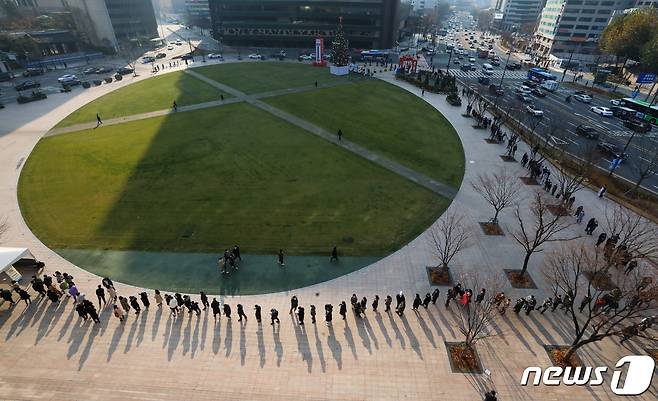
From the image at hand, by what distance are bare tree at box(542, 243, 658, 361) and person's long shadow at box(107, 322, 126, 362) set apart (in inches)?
936

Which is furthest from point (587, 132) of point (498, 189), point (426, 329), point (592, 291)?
point (426, 329)

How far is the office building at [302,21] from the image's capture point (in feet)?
328

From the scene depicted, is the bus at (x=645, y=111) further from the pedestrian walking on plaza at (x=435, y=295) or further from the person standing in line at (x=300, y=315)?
the person standing in line at (x=300, y=315)

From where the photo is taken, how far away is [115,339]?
1884 centimetres

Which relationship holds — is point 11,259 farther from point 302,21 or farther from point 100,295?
point 302,21

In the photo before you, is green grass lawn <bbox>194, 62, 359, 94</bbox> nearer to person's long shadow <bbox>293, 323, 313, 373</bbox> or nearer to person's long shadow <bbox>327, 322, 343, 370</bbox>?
person's long shadow <bbox>293, 323, 313, 373</bbox>

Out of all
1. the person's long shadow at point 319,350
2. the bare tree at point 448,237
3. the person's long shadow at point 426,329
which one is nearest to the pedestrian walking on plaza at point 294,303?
the person's long shadow at point 319,350

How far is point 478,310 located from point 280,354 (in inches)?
430

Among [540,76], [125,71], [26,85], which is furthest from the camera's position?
[125,71]

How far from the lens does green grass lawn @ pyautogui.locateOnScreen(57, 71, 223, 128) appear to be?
51812mm

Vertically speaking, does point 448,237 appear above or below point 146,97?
above

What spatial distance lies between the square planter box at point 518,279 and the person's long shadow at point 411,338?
27.5ft

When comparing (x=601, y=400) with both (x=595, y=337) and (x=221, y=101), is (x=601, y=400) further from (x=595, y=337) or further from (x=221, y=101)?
(x=221, y=101)

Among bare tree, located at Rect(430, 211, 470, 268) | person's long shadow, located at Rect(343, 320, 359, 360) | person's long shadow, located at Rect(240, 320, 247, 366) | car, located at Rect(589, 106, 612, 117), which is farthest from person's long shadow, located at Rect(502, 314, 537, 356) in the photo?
car, located at Rect(589, 106, 612, 117)
